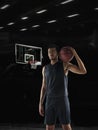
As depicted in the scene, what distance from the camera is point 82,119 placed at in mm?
4473

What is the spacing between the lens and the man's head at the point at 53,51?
3.90 m

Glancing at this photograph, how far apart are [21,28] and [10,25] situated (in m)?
0.14

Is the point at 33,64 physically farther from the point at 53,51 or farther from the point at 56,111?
the point at 56,111

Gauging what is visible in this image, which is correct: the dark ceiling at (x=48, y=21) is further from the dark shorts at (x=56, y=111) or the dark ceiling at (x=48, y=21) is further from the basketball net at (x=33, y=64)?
the dark shorts at (x=56, y=111)

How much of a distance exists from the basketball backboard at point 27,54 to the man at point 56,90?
223 mm

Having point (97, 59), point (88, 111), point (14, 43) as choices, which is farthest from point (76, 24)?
point (88, 111)

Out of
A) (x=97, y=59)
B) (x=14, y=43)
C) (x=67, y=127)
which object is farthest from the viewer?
(x=97, y=59)

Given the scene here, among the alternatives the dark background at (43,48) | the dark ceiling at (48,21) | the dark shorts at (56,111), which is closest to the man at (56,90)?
the dark shorts at (56,111)

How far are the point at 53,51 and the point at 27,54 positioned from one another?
31cm

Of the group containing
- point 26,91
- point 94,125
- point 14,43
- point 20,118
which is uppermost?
point 14,43

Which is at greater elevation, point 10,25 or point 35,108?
point 10,25

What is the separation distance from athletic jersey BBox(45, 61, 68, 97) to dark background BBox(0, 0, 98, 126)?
10.7 inches

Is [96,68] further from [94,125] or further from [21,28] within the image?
[21,28]

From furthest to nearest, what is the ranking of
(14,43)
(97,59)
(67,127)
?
1. (97,59)
2. (14,43)
3. (67,127)
